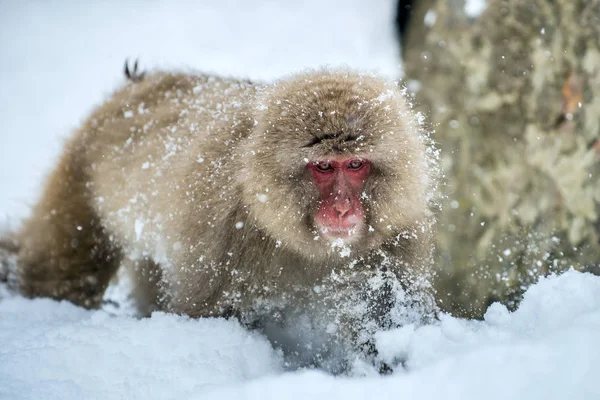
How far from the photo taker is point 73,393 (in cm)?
171

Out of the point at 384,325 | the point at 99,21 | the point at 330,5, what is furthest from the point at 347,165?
the point at 99,21

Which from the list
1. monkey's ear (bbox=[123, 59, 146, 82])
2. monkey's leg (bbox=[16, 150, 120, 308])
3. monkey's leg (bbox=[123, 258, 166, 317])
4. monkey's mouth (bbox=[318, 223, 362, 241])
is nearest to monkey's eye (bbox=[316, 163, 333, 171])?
monkey's mouth (bbox=[318, 223, 362, 241])

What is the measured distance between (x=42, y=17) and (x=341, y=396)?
665 centimetres

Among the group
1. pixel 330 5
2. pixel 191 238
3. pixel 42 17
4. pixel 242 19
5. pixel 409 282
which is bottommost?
pixel 191 238

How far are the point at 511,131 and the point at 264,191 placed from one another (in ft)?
10.7

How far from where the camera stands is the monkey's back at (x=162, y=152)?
2486 mm

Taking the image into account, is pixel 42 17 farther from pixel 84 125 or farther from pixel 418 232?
pixel 418 232

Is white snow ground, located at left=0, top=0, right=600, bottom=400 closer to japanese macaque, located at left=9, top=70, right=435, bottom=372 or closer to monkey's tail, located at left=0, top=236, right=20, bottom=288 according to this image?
monkey's tail, located at left=0, top=236, right=20, bottom=288

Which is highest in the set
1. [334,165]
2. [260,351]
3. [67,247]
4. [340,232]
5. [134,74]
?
[134,74]

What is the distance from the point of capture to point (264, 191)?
228 cm

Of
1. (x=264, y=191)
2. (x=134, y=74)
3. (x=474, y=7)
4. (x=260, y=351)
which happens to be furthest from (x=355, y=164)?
(x=474, y=7)

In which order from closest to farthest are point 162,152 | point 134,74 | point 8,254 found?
point 162,152 → point 8,254 → point 134,74

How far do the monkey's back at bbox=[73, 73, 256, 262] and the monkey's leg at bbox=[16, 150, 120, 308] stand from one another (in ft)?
0.39

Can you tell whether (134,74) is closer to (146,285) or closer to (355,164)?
(146,285)
